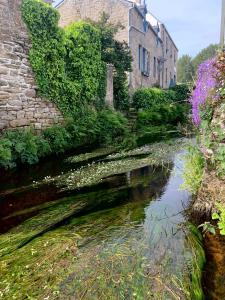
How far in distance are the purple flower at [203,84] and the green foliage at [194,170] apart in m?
0.48

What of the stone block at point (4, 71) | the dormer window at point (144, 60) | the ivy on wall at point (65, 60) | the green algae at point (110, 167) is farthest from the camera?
the dormer window at point (144, 60)

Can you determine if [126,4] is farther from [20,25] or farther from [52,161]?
[52,161]

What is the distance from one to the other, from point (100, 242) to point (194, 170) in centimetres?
A: 181

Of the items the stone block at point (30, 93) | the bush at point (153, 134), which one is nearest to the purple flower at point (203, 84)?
the stone block at point (30, 93)

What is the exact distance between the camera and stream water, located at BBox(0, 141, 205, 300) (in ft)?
8.73

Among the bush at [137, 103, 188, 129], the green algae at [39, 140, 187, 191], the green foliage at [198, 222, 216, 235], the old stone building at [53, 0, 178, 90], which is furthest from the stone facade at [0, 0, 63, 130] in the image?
the old stone building at [53, 0, 178, 90]

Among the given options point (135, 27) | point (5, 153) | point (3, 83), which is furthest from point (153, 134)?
point (135, 27)

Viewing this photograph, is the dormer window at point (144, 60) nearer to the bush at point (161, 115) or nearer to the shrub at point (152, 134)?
the bush at point (161, 115)

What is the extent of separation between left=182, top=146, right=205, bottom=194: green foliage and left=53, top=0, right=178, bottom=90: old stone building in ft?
48.6

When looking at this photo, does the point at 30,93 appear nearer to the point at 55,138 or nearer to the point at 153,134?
the point at 55,138

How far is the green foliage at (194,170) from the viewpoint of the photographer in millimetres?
4430

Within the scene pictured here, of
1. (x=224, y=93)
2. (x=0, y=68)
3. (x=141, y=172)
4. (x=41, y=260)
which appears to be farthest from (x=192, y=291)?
(x=0, y=68)

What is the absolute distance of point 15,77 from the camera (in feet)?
30.9

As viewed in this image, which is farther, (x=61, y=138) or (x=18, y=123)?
(x=61, y=138)
